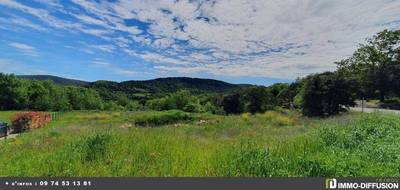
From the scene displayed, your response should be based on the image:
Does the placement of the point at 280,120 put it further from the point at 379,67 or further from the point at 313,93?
the point at 379,67

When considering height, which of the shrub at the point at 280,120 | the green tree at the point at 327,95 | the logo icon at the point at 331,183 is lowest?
the shrub at the point at 280,120

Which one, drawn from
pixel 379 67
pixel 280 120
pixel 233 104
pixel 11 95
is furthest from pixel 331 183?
pixel 11 95

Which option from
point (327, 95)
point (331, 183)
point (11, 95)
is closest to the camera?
point (331, 183)

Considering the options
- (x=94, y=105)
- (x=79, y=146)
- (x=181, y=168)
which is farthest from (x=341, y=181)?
(x=94, y=105)

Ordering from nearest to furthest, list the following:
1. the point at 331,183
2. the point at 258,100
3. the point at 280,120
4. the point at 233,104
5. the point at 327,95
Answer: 1. the point at 331,183
2. the point at 280,120
3. the point at 327,95
4. the point at 233,104
5. the point at 258,100

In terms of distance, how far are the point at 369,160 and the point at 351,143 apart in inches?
74.4

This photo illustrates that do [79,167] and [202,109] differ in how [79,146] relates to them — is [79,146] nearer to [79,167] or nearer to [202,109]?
[79,167]

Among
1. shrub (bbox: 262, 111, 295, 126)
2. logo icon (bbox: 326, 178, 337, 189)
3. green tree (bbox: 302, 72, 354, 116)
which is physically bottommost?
shrub (bbox: 262, 111, 295, 126)

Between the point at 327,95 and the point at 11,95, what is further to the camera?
the point at 11,95

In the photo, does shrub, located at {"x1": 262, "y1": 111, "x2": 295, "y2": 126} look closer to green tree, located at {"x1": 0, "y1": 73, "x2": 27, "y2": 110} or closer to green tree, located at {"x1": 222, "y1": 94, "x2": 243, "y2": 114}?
green tree, located at {"x1": 222, "y1": 94, "x2": 243, "y2": 114}

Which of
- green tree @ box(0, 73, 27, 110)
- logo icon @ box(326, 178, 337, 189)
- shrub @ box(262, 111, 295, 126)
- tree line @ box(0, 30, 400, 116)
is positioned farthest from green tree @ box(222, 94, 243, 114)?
green tree @ box(0, 73, 27, 110)

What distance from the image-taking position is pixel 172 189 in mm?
4289

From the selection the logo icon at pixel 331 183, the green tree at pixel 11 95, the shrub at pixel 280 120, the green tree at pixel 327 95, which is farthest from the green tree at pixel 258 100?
the green tree at pixel 11 95

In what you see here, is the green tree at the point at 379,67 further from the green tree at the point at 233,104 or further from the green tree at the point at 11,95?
the green tree at the point at 11,95
